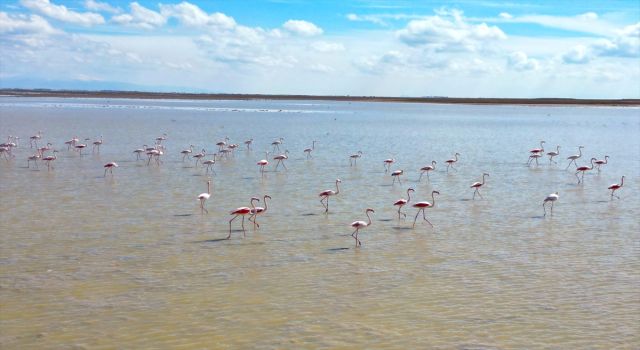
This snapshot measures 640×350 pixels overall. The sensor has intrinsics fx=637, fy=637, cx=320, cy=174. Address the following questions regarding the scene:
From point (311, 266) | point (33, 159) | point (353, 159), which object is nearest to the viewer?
point (311, 266)

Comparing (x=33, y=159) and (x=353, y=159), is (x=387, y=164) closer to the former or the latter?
(x=353, y=159)

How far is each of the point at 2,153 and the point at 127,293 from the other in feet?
65.2

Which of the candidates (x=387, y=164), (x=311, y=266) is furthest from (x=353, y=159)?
(x=311, y=266)

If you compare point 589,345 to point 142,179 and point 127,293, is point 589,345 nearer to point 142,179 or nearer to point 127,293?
point 127,293

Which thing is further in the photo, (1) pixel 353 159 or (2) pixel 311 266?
(1) pixel 353 159

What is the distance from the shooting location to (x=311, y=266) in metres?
10.1

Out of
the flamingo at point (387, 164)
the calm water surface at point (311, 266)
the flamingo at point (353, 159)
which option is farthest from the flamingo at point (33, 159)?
the flamingo at point (387, 164)

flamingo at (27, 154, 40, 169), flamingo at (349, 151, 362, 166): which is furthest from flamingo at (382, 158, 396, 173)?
flamingo at (27, 154, 40, 169)

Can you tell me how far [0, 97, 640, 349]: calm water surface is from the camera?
7531mm

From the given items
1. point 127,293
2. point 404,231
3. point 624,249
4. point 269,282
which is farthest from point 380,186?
point 127,293

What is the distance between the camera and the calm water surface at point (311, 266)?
7.53m

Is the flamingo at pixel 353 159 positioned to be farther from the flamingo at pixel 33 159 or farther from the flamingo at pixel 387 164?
the flamingo at pixel 33 159

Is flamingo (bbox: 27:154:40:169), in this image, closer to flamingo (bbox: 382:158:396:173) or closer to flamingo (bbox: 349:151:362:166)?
flamingo (bbox: 349:151:362:166)

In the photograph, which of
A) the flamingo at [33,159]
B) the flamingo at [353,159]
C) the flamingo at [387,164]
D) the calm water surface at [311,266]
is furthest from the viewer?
the flamingo at [353,159]
